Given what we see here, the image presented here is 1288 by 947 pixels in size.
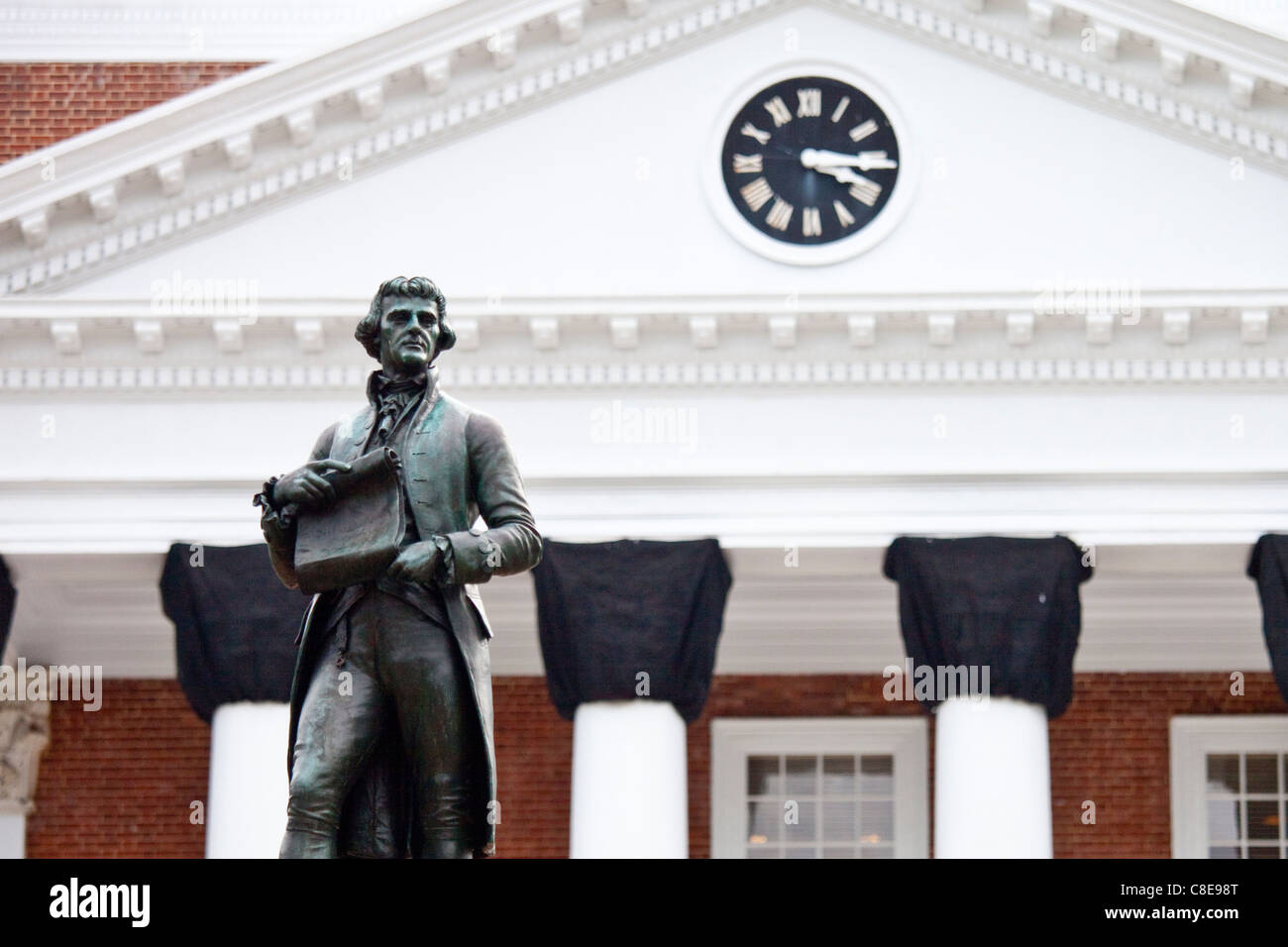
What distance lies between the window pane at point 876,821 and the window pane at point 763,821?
749mm

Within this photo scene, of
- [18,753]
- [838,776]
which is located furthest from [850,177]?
[18,753]

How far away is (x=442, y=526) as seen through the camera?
614 cm

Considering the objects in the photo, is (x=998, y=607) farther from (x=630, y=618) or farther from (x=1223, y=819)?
(x=1223, y=819)

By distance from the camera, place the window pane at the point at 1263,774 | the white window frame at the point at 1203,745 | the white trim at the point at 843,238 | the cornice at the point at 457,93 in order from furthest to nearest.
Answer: the window pane at the point at 1263,774 → the white window frame at the point at 1203,745 → the white trim at the point at 843,238 → the cornice at the point at 457,93

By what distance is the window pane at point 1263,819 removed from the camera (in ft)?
67.9

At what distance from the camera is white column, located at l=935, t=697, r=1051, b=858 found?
54.2 feet

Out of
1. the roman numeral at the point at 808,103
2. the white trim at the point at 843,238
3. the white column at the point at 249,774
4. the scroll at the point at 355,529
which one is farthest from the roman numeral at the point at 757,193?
the scroll at the point at 355,529

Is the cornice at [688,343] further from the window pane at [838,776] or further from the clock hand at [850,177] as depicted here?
the window pane at [838,776]

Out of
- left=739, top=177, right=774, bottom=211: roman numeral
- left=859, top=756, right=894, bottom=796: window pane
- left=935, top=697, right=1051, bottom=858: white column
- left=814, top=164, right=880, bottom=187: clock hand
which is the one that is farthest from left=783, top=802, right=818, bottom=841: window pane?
left=814, top=164, right=880, bottom=187: clock hand

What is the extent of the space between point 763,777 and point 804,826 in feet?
2.07

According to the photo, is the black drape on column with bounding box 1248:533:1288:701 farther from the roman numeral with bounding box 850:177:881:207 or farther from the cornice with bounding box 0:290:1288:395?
the roman numeral with bounding box 850:177:881:207

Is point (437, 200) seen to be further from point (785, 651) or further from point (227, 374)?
point (785, 651)
